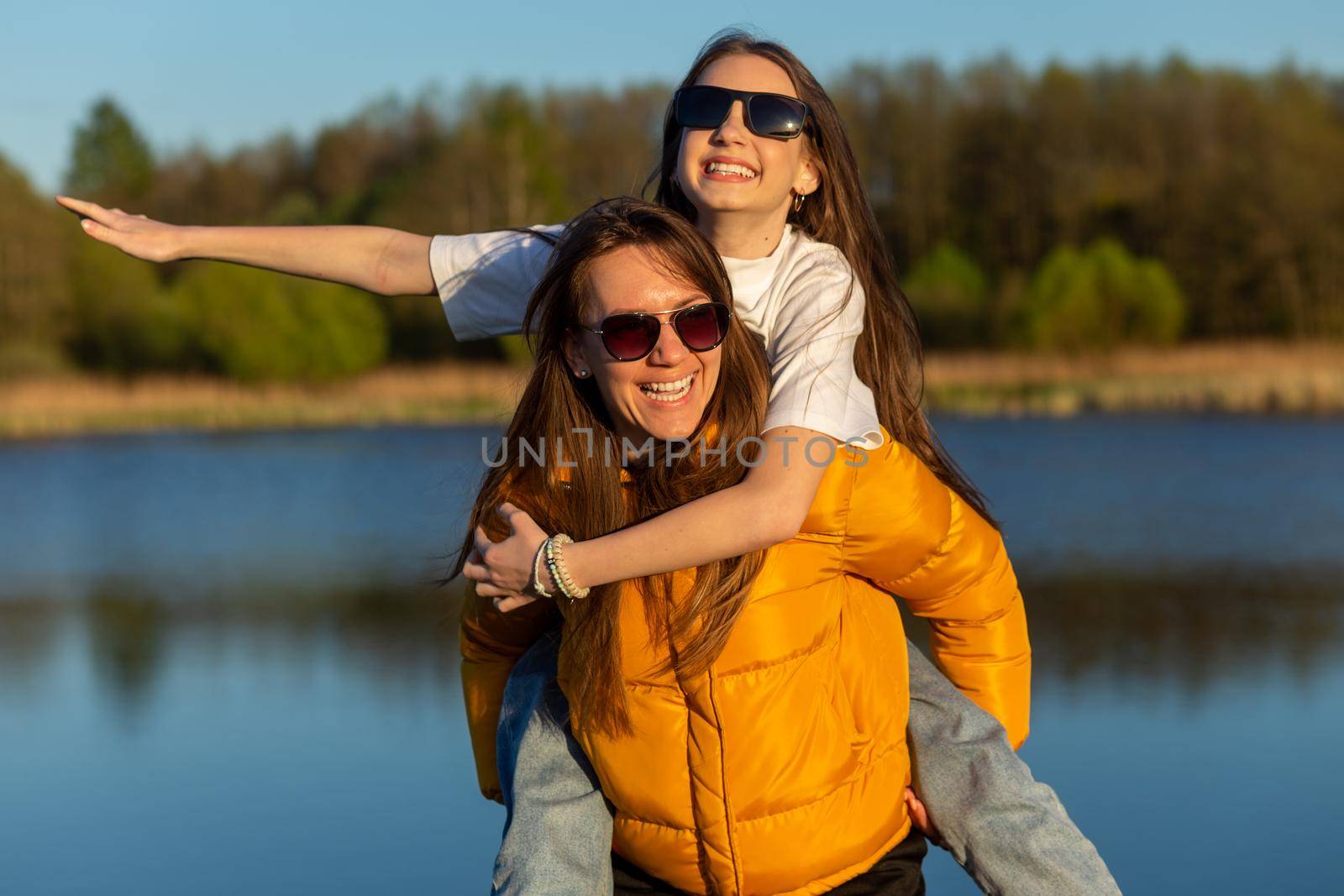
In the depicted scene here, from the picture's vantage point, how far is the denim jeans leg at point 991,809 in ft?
8.10

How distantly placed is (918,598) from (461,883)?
5.90ft

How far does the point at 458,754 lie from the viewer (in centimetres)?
496

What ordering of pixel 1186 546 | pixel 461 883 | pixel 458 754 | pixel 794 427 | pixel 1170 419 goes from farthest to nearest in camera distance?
pixel 1170 419, pixel 1186 546, pixel 458 754, pixel 461 883, pixel 794 427

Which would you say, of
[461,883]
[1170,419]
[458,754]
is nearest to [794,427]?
[461,883]

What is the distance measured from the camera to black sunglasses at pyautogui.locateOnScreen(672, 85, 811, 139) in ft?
8.66

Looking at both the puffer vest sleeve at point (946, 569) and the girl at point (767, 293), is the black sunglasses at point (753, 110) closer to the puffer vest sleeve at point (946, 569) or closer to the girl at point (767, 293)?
the girl at point (767, 293)

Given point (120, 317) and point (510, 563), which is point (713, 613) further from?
point (120, 317)

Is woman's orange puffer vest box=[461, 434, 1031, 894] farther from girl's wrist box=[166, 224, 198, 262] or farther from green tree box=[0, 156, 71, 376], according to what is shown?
green tree box=[0, 156, 71, 376]

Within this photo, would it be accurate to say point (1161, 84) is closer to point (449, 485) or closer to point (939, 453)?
point (449, 485)

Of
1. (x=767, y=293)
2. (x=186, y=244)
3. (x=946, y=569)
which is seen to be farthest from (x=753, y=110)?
(x=186, y=244)

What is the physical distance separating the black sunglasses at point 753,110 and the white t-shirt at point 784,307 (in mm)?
218

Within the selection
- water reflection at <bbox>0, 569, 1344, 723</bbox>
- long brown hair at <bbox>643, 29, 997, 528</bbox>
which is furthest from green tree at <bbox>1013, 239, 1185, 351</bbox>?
long brown hair at <bbox>643, 29, 997, 528</bbox>

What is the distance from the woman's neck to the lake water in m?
0.68

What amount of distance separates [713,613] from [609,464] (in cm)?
32
